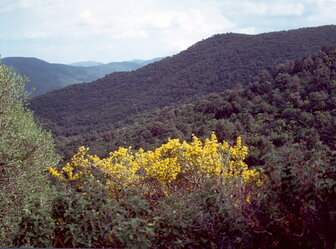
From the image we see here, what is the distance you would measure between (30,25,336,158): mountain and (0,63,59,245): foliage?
49.8 meters

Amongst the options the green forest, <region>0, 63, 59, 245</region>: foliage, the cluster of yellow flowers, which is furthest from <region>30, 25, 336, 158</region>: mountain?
the cluster of yellow flowers

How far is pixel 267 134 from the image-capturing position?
2712cm

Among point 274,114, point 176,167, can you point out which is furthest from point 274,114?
point 176,167

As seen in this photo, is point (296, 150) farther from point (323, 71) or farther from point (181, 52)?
point (181, 52)

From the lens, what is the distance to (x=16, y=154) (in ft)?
Result: 27.9

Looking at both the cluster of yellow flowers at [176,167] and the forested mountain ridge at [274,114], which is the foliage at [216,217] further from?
the forested mountain ridge at [274,114]

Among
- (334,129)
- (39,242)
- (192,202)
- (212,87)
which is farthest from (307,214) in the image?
(212,87)

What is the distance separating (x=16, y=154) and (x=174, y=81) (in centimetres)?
7933

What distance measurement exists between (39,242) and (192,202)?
1982mm

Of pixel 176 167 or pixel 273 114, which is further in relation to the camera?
pixel 273 114

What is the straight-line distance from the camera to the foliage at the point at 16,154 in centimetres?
805

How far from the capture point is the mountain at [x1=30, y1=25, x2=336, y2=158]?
70.3 m

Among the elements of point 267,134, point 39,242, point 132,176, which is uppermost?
point 39,242

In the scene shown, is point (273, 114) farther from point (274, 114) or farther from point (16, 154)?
point (16, 154)
